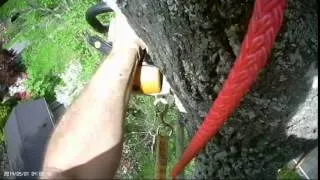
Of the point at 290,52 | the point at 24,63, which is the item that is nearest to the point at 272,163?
the point at 290,52

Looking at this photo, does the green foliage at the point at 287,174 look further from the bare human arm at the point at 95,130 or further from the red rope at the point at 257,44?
the red rope at the point at 257,44

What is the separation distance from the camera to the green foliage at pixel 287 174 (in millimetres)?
983

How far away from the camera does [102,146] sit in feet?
1.88

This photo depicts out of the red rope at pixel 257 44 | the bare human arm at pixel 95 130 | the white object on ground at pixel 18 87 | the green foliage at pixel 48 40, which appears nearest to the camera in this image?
the red rope at pixel 257 44

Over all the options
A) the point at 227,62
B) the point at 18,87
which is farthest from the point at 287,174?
the point at 18,87

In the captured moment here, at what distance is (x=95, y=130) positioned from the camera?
587mm

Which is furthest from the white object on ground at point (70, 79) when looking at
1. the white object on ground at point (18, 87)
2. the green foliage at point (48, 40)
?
the white object on ground at point (18, 87)

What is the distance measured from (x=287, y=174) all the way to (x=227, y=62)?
463mm

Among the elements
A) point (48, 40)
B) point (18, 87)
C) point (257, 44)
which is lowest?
point (18, 87)

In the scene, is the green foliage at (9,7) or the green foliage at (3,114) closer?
the green foliage at (9,7)

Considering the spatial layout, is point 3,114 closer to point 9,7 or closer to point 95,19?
point 9,7

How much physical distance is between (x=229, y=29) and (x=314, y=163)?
1.18ft

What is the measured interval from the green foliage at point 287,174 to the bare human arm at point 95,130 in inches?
18.6

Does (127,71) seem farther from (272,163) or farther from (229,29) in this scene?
(272,163)
